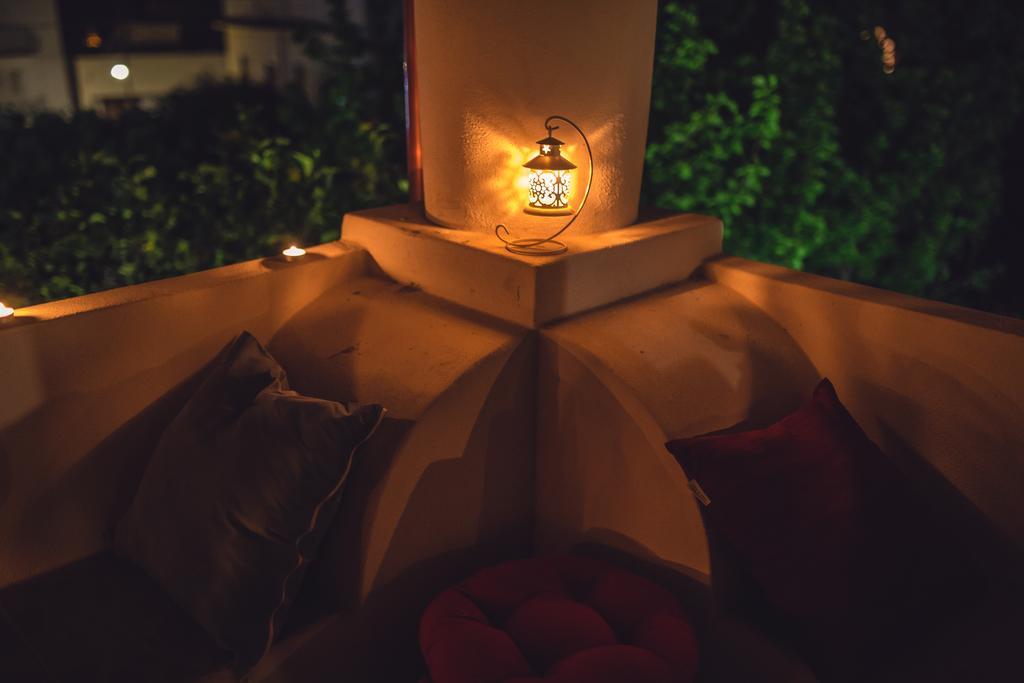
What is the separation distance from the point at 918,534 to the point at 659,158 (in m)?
2.92

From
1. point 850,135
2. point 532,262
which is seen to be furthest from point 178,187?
point 850,135

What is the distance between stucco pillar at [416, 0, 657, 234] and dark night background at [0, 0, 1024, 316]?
1432 millimetres

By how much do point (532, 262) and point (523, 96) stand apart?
540mm

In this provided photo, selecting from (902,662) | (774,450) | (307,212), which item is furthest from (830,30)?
(902,662)

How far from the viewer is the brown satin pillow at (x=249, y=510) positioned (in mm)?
1766

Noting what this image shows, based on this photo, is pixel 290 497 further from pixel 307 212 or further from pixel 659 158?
pixel 659 158

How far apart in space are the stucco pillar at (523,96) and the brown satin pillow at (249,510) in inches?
37.2

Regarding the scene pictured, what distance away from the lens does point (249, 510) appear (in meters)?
1.79

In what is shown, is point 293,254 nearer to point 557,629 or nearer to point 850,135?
point 557,629

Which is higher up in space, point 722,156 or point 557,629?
point 722,156

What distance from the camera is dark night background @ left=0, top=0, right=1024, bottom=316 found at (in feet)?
11.6

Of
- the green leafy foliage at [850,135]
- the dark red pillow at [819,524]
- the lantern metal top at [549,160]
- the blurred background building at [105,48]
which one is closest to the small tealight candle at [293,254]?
the lantern metal top at [549,160]

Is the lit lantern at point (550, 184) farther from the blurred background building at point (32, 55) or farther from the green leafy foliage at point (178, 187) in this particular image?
the blurred background building at point (32, 55)

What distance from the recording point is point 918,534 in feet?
5.79
